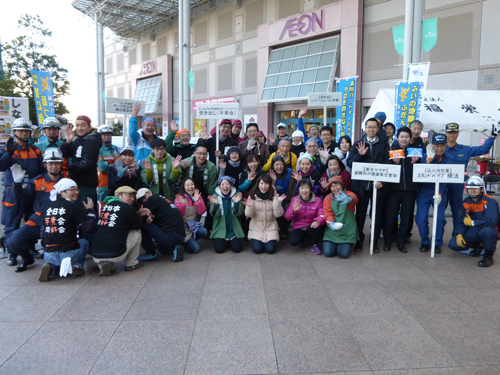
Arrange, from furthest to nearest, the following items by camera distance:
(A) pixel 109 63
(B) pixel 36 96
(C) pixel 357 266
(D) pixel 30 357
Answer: (A) pixel 109 63 → (B) pixel 36 96 → (C) pixel 357 266 → (D) pixel 30 357

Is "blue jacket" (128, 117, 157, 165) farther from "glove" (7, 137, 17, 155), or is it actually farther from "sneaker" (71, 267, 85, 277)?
"sneaker" (71, 267, 85, 277)

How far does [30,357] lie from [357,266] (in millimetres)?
3924

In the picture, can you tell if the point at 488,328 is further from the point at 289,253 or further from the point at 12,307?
the point at 12,307

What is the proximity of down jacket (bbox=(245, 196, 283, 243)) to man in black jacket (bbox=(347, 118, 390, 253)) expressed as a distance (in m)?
1.31

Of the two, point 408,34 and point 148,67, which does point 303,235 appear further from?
point 148,67

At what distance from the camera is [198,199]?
5.70 metres

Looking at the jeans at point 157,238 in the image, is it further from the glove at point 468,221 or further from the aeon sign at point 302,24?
the aeon sign at point 302,24

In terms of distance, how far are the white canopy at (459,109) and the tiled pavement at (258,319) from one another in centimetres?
450

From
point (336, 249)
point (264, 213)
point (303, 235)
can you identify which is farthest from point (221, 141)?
point (336, 249)

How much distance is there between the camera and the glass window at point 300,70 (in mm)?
17109

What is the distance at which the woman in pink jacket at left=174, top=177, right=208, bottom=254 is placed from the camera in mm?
5633

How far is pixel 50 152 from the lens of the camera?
193 inches

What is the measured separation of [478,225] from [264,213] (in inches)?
122

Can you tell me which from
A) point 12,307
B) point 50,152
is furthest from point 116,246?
point 50,152
